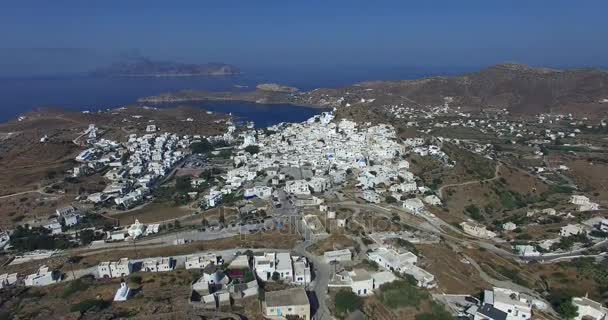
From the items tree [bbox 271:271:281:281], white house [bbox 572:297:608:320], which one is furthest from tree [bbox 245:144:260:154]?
white house [bbox 572:297:608:320]

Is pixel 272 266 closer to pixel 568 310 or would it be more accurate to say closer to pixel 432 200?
pixel 568 310

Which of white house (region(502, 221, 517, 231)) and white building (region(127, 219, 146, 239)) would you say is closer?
white building (region(127, 219, 146, 239))

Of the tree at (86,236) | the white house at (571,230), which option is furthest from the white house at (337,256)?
the white house at (571,230)

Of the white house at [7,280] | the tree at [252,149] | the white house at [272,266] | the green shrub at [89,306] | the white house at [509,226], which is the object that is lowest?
the white house at [509,226]

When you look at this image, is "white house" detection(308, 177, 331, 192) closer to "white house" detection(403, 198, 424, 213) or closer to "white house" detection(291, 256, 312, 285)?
"white house" detection(403, 198, 424, 213)

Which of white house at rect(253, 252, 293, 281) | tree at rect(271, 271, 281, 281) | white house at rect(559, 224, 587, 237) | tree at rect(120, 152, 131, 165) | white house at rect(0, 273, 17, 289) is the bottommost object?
white house at rect(559, 224, 587, 237)

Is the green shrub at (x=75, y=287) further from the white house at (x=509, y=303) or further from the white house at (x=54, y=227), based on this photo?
the white house at (x=509, y=303)
